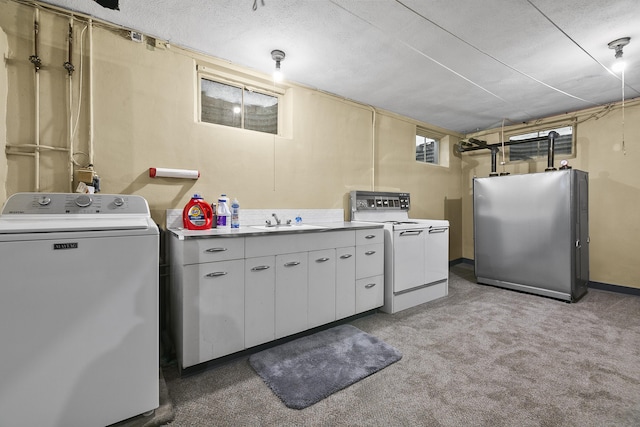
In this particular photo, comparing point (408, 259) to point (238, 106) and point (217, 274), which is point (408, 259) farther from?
point (238, 106)

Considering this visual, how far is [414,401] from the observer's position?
164cm

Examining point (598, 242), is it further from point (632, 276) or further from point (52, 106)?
point (52, 106)

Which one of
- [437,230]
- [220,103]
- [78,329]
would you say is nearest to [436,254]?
[437,230]

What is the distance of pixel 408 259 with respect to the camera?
10.2ft

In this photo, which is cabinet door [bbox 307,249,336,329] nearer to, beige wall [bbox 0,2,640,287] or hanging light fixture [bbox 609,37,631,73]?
beige wall [bbox 0,2,640,287]

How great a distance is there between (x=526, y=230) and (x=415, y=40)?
111 inches

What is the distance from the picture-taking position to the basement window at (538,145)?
420cm

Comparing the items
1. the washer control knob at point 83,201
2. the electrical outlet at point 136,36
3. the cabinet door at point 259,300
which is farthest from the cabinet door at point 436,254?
the electrical outlet at point 136,36

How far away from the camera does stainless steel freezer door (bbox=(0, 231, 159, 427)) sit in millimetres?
1203

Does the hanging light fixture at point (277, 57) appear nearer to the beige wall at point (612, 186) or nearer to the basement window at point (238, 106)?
the basement window at point (238, 106)

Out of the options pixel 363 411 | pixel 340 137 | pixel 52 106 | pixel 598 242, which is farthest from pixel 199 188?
pixel 598 242

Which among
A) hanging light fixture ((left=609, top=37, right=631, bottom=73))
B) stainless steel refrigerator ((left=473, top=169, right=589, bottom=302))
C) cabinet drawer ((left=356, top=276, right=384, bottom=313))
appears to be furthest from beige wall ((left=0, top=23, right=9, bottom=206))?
stainless steel refrigerator ((left=473, top=169, right=589, bottom=302))

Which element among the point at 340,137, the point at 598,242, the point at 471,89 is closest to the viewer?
the point at 471,89

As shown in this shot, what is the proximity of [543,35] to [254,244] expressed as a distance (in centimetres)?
282
